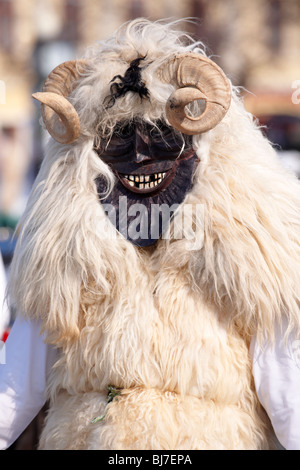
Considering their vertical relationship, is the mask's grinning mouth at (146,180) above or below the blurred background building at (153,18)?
below

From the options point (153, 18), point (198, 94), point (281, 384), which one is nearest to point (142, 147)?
point (198, 94)

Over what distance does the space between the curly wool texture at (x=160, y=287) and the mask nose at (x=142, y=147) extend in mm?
53

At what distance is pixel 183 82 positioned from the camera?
1459 mm

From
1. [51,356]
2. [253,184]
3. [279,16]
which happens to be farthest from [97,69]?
[279,16]

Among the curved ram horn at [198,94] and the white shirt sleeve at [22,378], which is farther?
the white shirt sleeve at [22,378]

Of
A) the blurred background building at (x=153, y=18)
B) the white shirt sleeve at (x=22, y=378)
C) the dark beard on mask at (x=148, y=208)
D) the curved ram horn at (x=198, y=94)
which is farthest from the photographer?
the blurred background building at (x=153, y=18)

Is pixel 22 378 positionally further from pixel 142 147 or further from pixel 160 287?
pixel 142 147

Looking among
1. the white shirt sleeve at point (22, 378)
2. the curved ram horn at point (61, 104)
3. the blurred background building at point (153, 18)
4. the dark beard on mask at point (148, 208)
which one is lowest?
the white shirt sleeve at point (22, 378)

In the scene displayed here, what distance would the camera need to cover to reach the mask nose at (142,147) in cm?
152

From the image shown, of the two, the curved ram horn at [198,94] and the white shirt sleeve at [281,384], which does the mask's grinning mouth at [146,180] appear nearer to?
the curved ram horn at [198,94]

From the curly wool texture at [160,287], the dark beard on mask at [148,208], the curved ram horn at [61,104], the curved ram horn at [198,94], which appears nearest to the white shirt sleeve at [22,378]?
the curly wool texture at [160,287]

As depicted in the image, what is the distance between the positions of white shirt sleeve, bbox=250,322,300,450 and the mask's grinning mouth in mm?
481

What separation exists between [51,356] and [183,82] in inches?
32.8

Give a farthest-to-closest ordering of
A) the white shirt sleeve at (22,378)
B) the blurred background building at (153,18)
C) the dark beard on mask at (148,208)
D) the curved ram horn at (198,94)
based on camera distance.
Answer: the blurred background building at (153,18)
the white shirt sleeve at (22,378)
the dark beard on mask at (148,208)
the curved ram horn at (198,94)
